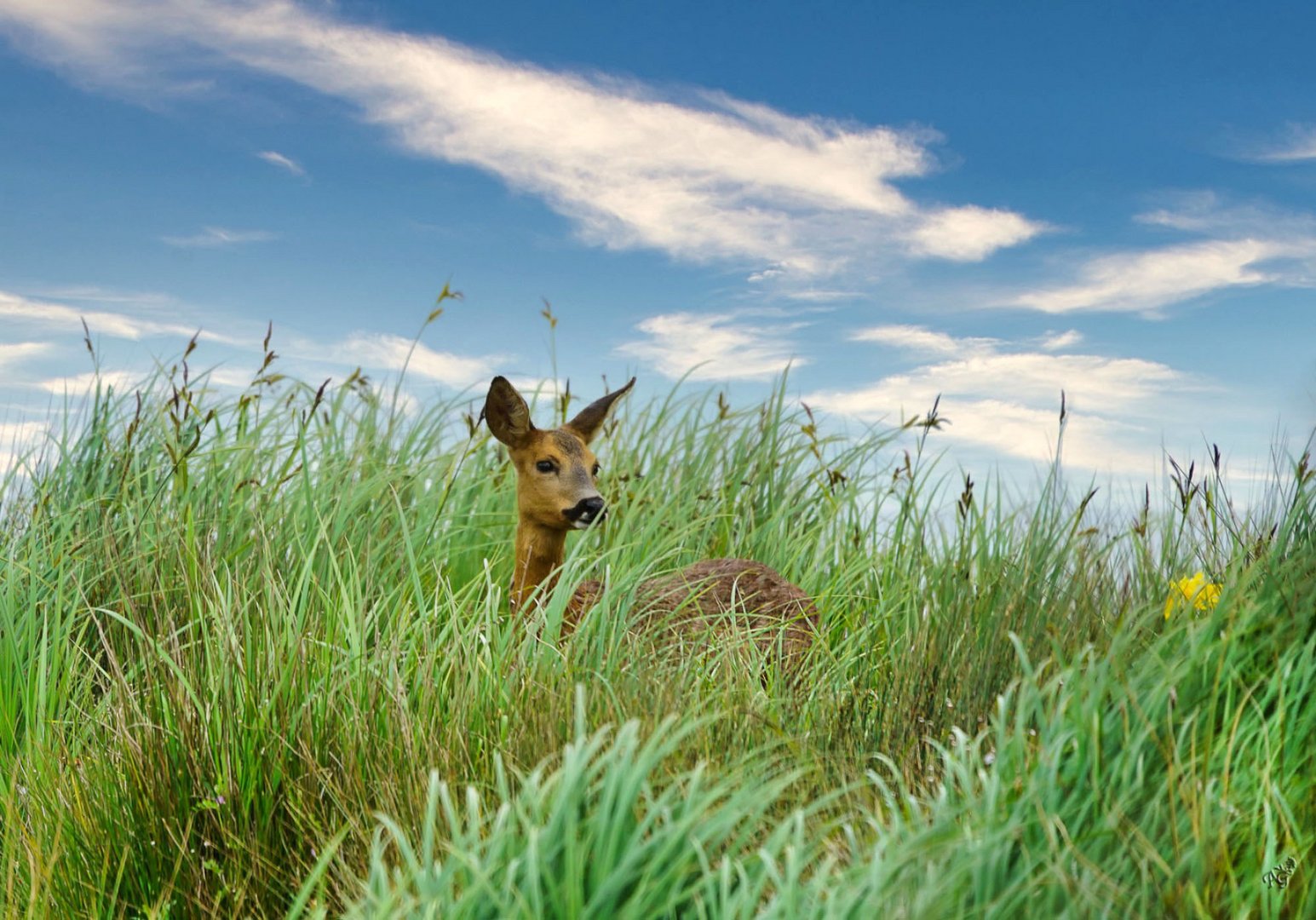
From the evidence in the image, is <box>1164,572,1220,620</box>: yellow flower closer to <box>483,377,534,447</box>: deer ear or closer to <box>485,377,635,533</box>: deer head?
<box>485,377,635,533</box>: deer head

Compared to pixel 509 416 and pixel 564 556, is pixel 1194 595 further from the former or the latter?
pixel 564 556

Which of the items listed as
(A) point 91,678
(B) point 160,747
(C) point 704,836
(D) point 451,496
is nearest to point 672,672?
(B) point 160,747

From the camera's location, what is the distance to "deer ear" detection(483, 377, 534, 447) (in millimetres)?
6294

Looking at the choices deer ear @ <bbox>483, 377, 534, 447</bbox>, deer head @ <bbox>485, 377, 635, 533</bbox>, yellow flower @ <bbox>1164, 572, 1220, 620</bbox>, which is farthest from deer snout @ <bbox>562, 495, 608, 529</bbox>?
yellow flower @ <bbox>1164, 572, 1220, 620</bbox>

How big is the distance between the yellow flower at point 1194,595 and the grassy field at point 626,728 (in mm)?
93

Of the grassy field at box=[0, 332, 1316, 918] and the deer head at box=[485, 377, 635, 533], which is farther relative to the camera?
the deer head at box=[485, 377, 635, 533]

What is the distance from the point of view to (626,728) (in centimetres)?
225

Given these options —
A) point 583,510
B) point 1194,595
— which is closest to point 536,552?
point 583,510

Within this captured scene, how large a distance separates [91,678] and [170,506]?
113cm

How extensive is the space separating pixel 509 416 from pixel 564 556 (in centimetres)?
87

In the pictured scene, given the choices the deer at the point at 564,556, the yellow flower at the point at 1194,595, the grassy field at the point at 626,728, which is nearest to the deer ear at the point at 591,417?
the deer at the point at 564,556

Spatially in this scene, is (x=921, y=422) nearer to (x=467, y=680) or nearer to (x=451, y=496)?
(x=451, y=496)

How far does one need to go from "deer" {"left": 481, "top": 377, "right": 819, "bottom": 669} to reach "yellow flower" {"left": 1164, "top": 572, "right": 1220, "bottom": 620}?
1.61m

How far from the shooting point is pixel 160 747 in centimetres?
373
